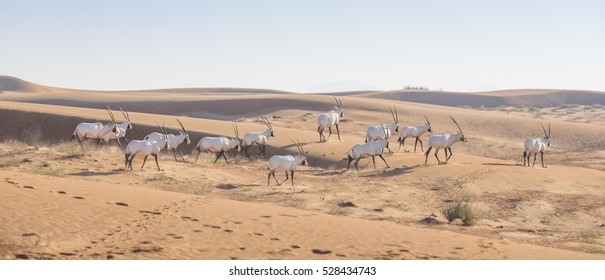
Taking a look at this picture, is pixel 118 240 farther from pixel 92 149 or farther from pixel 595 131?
pixel 595 131

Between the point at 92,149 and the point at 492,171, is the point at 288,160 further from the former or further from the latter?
the point at 92,149

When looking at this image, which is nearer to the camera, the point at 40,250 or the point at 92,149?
the point at 40,250

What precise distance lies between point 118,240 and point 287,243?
259 cm

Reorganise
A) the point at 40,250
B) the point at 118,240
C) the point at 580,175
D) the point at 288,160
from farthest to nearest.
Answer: the point at 580,175
the point at 288,160
the point at 118,240
the point at 40,250

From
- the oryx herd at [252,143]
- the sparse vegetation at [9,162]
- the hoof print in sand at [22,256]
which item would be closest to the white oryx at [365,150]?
the oryx herd at [252,143]

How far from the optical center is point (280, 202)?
55.5 feet

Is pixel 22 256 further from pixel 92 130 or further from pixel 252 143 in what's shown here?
pixel 92 130

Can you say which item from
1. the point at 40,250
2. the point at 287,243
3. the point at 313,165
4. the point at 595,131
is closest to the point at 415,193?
the point at 313,165

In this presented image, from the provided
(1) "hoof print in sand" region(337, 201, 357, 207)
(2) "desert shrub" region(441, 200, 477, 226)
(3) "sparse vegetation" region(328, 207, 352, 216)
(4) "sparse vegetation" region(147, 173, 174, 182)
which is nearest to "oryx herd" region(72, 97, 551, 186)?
(4) "sparse vegetation" region(147, 173, 174, 182)

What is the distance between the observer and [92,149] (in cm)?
2480

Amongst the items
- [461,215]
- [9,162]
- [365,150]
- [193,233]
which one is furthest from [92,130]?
[193,233]

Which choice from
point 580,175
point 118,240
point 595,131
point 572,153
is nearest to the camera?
point 118,240

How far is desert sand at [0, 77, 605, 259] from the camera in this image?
10266 millimetres

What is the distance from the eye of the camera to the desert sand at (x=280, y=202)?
10.3 m
